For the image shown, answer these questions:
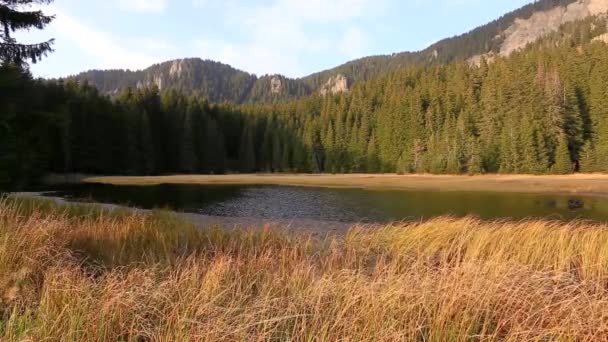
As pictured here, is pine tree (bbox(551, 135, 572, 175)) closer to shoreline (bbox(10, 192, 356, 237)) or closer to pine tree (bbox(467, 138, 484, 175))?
pine tree (bbox(467, 138, 484, 175))

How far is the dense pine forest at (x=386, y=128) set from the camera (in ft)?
232

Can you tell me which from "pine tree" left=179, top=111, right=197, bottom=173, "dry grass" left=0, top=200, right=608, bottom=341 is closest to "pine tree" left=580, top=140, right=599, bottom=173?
"pine tree" left=179, top=111, right=197, bottom=173

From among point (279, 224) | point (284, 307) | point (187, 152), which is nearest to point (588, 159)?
point (279, 224)

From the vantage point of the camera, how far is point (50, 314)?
11.8 feet

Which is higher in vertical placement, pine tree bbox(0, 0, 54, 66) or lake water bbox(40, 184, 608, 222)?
pine tree bbox(0, 0, 54, 66)

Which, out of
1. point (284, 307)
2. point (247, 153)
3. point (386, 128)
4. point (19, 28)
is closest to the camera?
point (284, 307)

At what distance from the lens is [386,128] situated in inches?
3861

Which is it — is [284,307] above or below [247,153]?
below

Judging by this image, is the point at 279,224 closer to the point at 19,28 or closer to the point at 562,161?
the point at 19,28

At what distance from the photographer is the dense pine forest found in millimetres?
70750

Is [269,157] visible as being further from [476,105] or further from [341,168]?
[476,105]

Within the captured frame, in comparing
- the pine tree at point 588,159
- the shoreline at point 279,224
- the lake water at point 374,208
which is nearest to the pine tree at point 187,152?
the lake water at point 374,208

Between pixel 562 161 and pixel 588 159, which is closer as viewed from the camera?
pixel 562 161

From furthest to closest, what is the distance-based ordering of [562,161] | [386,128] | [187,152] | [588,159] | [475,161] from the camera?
[386,128]
[187,152]
[475,161]
[588,159]
[562,161]
